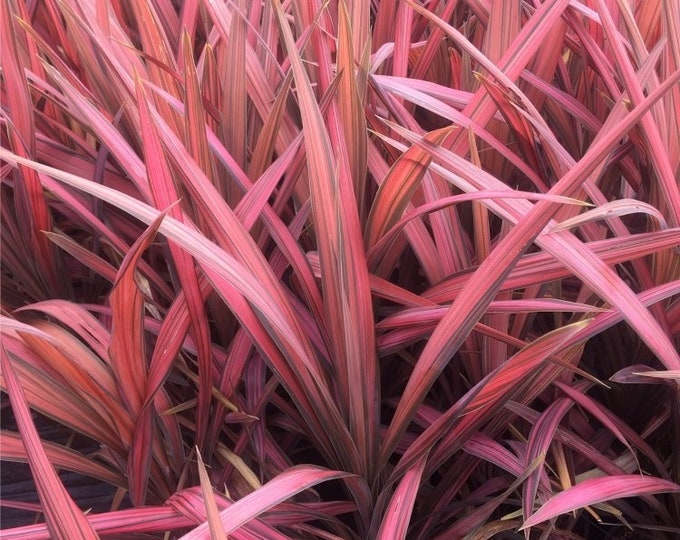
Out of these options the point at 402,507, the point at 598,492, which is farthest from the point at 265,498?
the point at 598,492

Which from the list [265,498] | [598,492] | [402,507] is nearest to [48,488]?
[265,498]

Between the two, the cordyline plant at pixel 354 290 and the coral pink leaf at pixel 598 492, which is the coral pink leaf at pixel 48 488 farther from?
the coral pink leaf at pixel 598 492

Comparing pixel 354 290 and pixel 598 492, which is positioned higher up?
pixel 354 290

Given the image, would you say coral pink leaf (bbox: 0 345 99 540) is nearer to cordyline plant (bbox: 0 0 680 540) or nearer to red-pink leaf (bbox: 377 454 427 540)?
cordyline plant (bbox: 0 0 680 540)

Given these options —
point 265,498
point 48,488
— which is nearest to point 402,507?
point 265,498

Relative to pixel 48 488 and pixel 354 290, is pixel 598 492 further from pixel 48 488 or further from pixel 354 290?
pixel 48 488

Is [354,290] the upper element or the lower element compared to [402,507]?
upper

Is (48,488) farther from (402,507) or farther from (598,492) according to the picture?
(598,492)

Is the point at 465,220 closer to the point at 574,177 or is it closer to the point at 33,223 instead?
the point at 574,177
